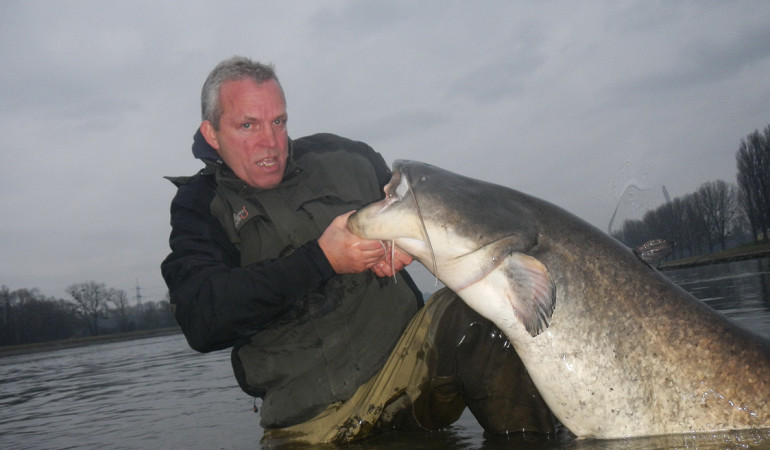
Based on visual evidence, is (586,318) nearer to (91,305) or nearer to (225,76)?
(225,76)

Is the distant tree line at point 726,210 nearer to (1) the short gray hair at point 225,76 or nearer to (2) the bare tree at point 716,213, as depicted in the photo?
(2) the bare tree at point 716,213

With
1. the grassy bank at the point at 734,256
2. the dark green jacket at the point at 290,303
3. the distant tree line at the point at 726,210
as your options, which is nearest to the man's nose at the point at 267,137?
the dark green jacket at the point at 290,303

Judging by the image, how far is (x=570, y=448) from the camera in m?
2.71

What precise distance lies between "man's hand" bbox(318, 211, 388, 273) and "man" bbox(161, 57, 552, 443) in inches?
3.3

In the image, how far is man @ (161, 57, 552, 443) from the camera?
131 inches

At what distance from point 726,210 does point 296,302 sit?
73.2 meters

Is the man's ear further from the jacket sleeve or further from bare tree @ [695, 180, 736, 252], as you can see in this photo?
bare tree @ [695, 180, 736, 252]

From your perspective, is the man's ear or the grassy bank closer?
the man's ear

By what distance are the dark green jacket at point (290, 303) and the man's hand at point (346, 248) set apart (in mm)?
140

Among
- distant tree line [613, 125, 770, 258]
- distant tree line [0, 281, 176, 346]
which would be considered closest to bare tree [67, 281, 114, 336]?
distant tree line [0, 281, 176, 346]

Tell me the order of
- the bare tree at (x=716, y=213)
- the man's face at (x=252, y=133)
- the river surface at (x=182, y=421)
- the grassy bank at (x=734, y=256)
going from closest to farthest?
1. the river surface at (x=182, y=421)
2. the man's face at (x=252, y=133)
3. the grassy bank at (x=734, y=256)
4. the bare tree at (x=716, y=213)

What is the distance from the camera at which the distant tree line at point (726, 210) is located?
5103cm

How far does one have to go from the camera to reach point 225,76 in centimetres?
384

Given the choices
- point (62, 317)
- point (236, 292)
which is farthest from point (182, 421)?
point (62, 317)
